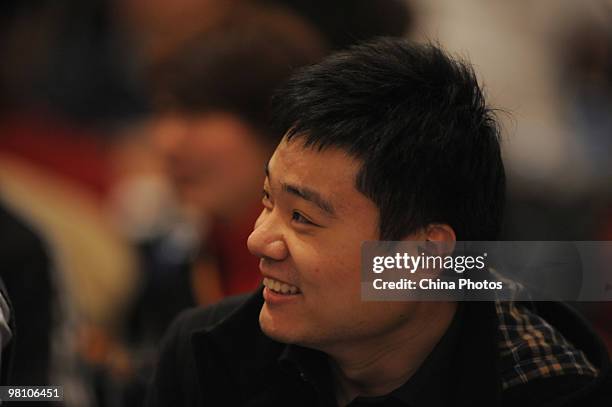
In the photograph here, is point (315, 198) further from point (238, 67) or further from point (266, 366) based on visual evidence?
point (238, 67)

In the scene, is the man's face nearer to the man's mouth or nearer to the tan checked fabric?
the man's mouth

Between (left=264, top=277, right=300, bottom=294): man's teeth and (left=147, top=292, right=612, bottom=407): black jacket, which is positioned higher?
(left=264, top=277, right=300, bottom=294): man's teeth

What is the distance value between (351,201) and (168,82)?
0.97m

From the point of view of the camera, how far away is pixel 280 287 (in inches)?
57.6

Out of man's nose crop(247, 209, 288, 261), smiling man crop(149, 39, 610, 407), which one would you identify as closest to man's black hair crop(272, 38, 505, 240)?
smiling man crop(149, 39, 610, 407)

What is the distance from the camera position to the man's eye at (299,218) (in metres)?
1.44

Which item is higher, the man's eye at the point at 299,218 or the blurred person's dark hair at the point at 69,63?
the blurred person's dark hair at the point at 69,63

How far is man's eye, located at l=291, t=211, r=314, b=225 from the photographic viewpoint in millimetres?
1438

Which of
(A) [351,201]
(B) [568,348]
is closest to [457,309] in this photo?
(B) [568,348]

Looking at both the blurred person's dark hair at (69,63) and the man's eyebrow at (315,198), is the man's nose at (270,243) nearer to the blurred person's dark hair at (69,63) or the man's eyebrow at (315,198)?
the man's eyebrow at (315,198)

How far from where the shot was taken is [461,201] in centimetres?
149

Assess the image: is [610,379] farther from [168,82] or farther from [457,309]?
[168,82]

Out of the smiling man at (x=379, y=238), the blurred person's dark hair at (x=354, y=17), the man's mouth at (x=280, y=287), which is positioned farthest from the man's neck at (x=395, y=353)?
the blurred person's dark hair at (x=354, y=17)

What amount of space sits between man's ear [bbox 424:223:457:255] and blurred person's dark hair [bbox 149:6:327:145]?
758 millimetres
